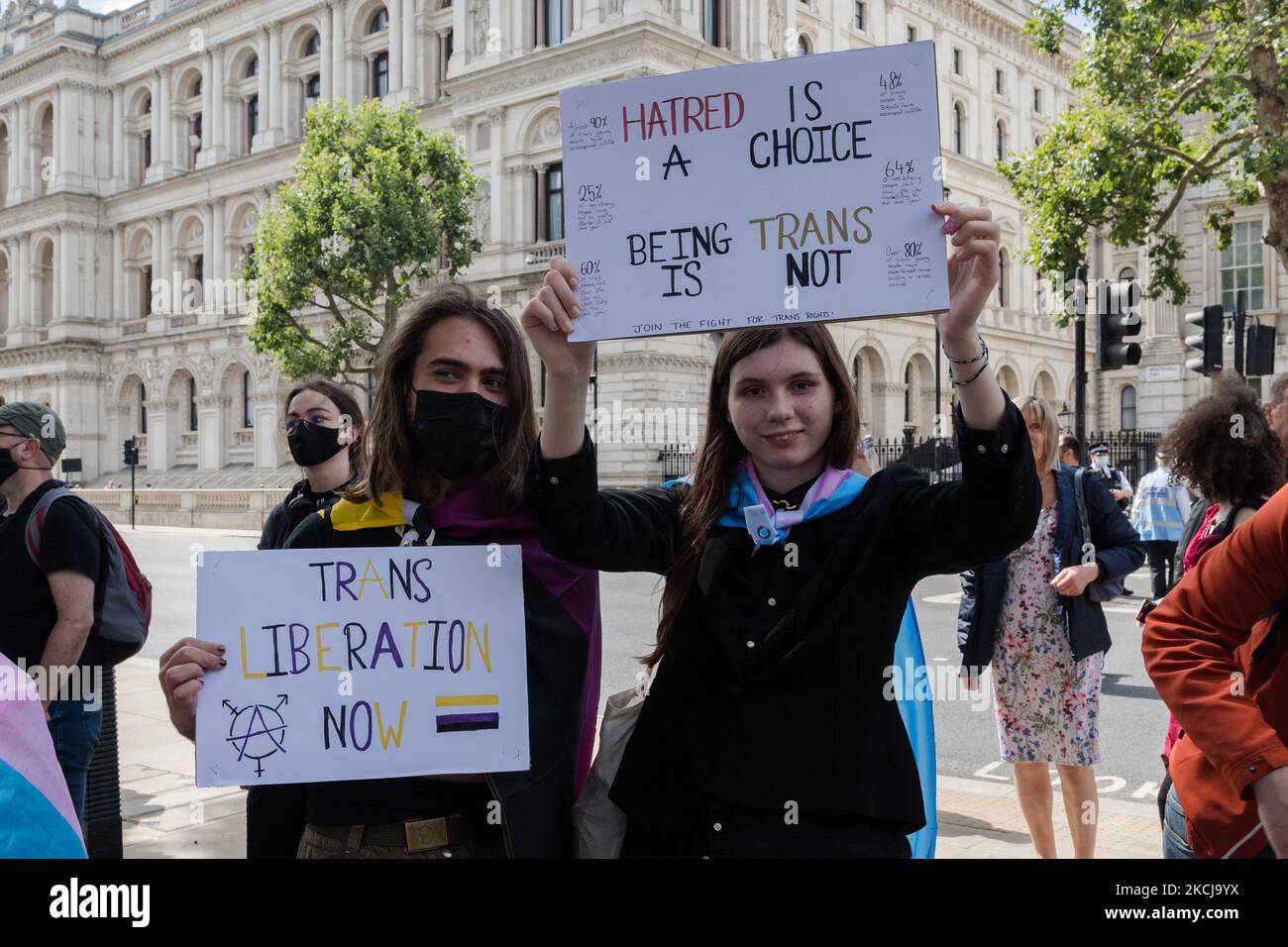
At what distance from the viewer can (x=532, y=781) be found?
2516 millimetres

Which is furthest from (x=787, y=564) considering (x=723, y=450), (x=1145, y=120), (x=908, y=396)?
(x=908, y=396)

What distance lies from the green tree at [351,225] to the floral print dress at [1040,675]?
25.7 m

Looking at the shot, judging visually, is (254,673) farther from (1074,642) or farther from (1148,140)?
(1148,140)

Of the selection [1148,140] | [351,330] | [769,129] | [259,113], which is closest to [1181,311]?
[1148,140]

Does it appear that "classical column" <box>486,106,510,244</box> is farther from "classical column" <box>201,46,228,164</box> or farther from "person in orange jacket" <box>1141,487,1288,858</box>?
"person in orange jacket" <box>1141,487,1288,858</box>

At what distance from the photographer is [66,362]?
5172 cm

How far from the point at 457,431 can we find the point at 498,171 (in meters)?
34.4

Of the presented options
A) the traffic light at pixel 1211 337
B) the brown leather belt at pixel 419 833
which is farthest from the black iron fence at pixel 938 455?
the brown leather belt at pixel 419 833

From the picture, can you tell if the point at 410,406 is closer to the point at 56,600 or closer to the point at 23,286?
the point at 56,600

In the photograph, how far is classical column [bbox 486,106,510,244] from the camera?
35.5 m

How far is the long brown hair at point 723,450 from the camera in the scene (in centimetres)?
249

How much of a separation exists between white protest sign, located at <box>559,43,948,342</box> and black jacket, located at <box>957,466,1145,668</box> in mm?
3172

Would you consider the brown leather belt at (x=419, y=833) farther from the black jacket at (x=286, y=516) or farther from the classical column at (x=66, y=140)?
the classical column at (x=66, y=140)
